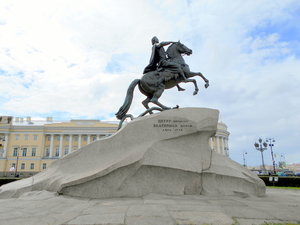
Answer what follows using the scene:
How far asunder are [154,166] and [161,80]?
4184mm

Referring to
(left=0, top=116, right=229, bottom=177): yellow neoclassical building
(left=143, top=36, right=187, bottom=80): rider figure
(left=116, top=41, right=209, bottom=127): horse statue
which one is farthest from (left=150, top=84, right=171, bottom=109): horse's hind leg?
(left=0, top=116, right=229, bottom=177): yellow neoclassical building

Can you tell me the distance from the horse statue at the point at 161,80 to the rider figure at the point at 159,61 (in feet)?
0.59

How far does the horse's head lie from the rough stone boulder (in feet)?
9.87

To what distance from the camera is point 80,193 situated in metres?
6.88

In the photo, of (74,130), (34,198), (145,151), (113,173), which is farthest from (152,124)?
(74,130)

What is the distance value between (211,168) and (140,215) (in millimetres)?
3677

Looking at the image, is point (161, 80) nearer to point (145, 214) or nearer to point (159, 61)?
point (159, 61)

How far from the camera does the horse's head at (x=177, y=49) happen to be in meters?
10.0

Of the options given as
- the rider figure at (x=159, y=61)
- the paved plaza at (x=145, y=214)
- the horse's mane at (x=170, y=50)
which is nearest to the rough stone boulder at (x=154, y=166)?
the paved plaza at (x=145, y=214)

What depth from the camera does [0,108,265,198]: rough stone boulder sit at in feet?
22.7

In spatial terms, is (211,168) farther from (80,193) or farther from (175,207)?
(80,193)

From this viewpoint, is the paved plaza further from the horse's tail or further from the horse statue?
the horse statue

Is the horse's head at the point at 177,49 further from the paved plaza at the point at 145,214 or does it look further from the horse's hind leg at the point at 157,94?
the paved plaza at the point at 145,214

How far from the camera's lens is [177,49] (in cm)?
1008
